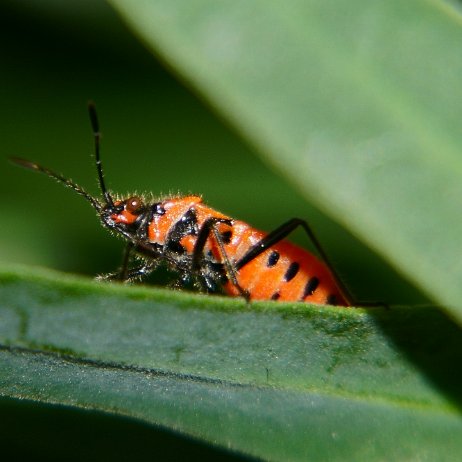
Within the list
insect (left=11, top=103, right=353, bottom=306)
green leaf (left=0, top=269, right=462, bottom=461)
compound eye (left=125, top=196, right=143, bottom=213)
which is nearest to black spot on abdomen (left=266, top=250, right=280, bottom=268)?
insect (left=11, top=103, right=353, bottom=306)

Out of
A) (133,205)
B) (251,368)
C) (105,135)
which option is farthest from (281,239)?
(251,368)

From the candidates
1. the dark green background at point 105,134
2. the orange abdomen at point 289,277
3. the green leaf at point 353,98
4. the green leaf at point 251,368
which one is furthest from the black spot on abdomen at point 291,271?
the green leaf at point 353,98

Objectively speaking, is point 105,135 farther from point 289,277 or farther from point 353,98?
point 353,98

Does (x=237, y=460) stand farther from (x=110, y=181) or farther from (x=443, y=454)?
(x=110, y=181)

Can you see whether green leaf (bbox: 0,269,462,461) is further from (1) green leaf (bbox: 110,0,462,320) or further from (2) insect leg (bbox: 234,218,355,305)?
(2) insect leg (bbox: 234,218,355,305)

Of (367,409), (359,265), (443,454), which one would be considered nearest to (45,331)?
(367,409)
